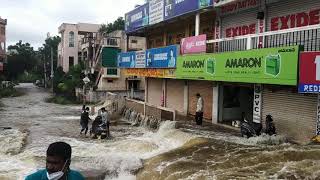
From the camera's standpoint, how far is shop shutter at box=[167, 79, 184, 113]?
2419 centimetres

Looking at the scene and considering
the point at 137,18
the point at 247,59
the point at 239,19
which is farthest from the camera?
the point at 137,18

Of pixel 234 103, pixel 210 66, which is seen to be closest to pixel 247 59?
pixel 210 66

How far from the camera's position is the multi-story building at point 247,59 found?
13430 mm

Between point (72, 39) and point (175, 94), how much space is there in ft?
144

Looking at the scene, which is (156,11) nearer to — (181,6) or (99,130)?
(181,6)

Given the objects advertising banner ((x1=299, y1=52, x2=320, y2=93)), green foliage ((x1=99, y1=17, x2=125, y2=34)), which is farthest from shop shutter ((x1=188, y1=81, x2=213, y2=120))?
green foliage ((x1=99, y1=17, x2=125, y2=34))

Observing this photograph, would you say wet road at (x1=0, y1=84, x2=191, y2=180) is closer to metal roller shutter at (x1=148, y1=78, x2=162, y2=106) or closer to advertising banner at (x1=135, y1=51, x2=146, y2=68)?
advertising banner at (x1=135, y1=51, x2=146, y2=68)

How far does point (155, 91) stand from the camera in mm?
28594

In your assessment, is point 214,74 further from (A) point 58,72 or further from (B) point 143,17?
(A) point 58,72

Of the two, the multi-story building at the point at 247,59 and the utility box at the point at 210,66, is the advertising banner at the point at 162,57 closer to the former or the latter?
the multi-story building at the point at 247,59

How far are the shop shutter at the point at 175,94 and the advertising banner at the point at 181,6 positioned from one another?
3.84 m

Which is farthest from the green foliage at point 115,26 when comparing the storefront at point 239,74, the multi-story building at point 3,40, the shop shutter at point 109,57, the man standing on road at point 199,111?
the man standing on road at point 199,111

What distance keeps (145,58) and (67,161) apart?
2143cm

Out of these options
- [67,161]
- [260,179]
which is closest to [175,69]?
[260,179]
